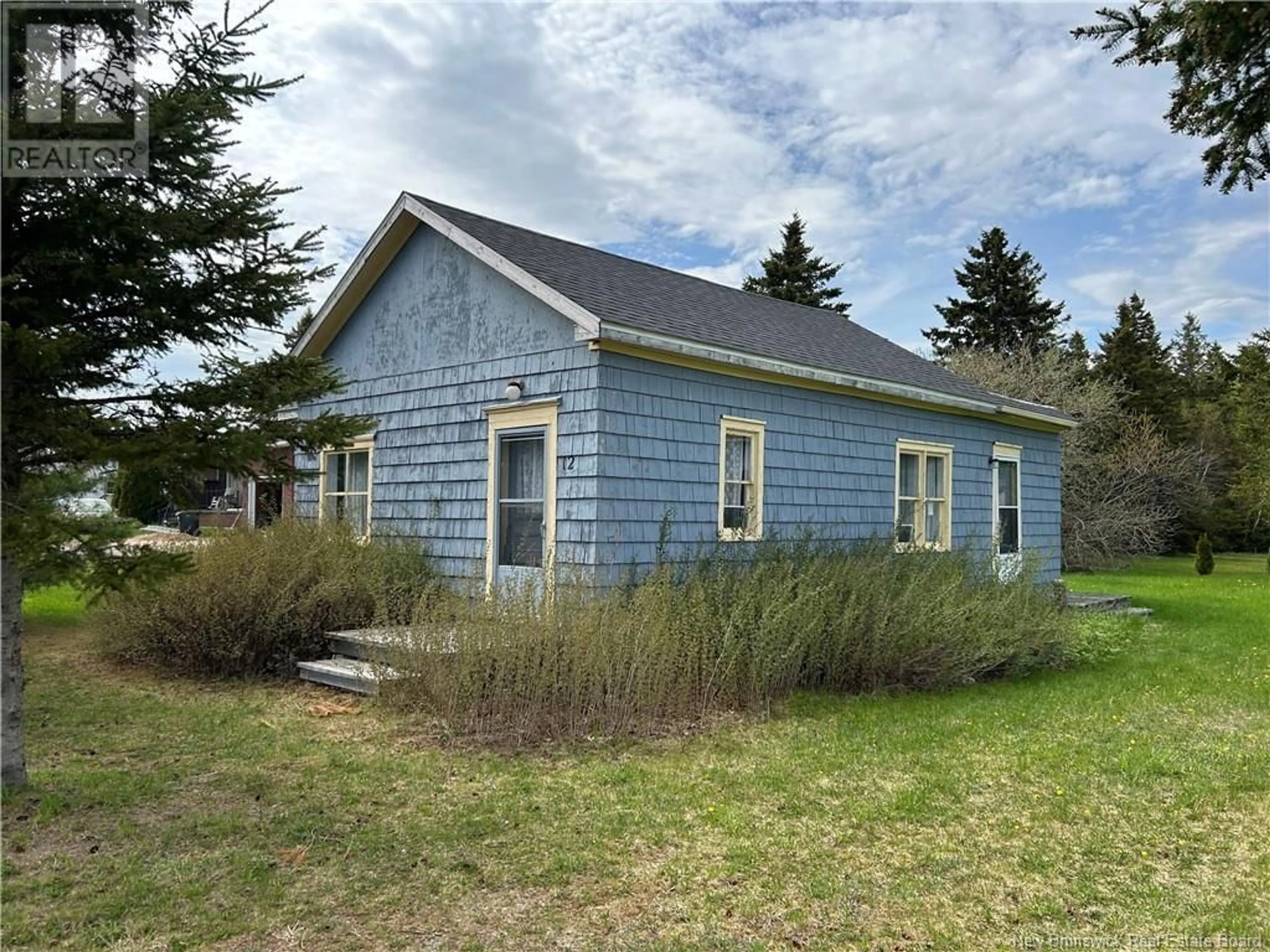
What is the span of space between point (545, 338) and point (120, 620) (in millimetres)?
4943

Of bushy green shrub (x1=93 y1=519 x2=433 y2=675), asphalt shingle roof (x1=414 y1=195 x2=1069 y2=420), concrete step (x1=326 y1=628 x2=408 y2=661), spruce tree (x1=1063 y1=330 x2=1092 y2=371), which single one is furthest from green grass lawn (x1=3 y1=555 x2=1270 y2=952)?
spruce tree (x1=1063 y1=330 x2=1092 y2=371)

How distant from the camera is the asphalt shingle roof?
8.86 metres

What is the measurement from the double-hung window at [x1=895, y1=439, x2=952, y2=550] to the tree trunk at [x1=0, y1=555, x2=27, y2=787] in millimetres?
9430

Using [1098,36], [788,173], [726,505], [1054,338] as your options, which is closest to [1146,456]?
[1054,338]

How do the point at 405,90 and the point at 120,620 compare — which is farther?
the point at 405,90

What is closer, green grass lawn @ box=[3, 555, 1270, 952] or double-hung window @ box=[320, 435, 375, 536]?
green grass lawn @ box=[3, 555, 1270, 952]

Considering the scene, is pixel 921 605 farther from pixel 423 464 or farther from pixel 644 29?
pixel 644 29

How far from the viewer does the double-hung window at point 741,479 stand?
30.0 feet

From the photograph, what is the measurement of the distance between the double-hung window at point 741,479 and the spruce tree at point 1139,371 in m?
28.8

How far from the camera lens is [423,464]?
388 inches

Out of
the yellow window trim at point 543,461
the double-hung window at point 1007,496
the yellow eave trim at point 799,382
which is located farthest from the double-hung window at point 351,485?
the double-hung window at point 1007,496

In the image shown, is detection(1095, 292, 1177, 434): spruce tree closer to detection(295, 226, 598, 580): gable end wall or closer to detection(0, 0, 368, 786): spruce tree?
detection(295, 226, 598, 580): gable end wall

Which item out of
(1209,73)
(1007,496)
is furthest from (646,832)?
(1007,496)

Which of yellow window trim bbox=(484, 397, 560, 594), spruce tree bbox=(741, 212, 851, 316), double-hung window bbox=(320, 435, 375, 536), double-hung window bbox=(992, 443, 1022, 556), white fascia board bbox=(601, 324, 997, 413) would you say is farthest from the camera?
spruce tree bbox=(741, 212, 851, 316)
